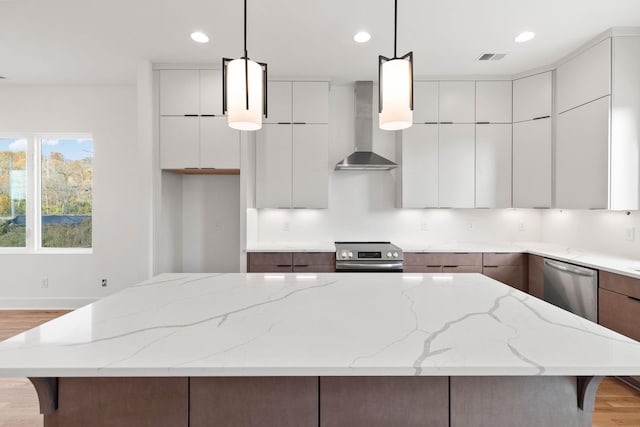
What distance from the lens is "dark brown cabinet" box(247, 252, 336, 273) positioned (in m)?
3.37

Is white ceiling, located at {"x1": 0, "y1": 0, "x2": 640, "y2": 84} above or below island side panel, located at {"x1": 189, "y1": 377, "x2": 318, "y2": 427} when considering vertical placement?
above

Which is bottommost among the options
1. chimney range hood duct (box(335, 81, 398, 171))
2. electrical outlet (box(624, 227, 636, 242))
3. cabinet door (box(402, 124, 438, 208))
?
electrical outlet (box(624, 227, 636, 242))

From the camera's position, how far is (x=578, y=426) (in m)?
1.07

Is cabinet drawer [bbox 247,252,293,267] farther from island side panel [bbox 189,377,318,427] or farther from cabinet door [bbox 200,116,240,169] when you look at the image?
island side panel [bbox 189,377,318,427]

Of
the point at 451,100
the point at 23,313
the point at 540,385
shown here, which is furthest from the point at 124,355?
the point at 23,313

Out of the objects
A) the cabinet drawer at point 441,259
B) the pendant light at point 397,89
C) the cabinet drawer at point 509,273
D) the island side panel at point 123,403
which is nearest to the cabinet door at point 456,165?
the cabinet drawer at point 441,259

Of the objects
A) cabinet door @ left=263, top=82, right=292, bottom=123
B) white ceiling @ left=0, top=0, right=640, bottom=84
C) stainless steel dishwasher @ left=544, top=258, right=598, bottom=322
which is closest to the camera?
white ceiling @ left=0, top=0, right=640, bottom=84

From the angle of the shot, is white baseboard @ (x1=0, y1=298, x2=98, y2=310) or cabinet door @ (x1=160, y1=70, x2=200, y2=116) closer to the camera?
cabinet door @ (x1=160, y1=70, x2=200, y2=116)

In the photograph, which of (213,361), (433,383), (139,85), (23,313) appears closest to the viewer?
(213,361)

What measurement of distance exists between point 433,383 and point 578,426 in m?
0.49

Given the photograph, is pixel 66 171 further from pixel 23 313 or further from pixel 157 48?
pixel 157 48

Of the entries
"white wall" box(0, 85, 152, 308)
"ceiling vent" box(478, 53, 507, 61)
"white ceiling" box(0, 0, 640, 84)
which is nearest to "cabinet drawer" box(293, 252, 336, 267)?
"white ceiling" box(0, 0, 640, 84)

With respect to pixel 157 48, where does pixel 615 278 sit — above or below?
below

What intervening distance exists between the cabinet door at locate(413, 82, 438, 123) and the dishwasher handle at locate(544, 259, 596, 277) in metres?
1.82
